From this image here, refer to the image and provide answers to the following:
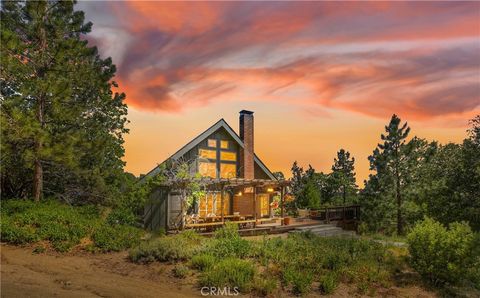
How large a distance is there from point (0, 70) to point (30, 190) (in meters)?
6.35

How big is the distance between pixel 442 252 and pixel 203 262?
28.7 ft

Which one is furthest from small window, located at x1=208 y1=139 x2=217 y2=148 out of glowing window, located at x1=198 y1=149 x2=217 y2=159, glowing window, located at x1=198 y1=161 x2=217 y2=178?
glowing window, located at x1=198 y1=161 x2=217 y2=178

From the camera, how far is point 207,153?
2675cm

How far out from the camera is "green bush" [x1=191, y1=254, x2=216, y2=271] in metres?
13.3

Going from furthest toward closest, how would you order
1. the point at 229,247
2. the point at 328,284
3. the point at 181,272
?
the point at 229,247 → the point at 181,272 → the point at 328,284

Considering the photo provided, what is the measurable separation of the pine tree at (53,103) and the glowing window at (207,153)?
19.9 feet

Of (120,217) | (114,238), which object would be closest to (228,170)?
(120,217)

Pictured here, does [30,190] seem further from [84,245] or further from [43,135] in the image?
[84,245]

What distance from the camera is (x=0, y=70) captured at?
58.3 ft

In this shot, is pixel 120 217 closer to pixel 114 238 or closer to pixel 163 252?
pixel 114 238

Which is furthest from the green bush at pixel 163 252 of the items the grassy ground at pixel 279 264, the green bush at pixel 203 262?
the green bush at pixel 203 262

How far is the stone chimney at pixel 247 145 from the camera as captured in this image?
28.3m

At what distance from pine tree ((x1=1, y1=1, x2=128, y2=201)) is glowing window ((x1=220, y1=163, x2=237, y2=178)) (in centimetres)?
825

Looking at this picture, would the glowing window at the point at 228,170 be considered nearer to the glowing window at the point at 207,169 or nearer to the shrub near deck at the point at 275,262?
the glowing window at the point at 207,169
